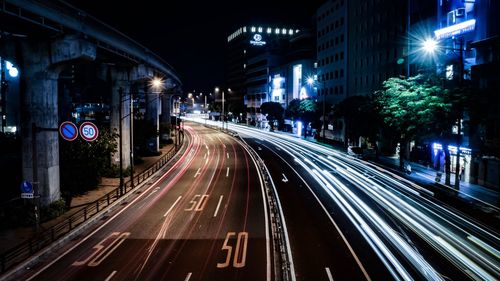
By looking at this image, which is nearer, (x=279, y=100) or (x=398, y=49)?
(x=398, y=49)

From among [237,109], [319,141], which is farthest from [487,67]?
[237,109]

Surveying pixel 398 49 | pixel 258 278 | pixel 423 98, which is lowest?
pixel 258 278

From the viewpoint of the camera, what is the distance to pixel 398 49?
62344mm

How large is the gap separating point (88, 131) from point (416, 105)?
90.5ft

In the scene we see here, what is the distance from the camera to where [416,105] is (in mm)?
37750

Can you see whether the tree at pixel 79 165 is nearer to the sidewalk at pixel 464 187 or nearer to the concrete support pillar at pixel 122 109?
the concrete support pillar at pixel 122 109

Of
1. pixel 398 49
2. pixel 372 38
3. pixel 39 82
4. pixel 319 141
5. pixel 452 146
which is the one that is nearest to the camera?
pixel 39 82

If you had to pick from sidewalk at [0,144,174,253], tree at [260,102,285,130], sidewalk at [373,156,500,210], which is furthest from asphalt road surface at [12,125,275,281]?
tree at [260,102,285,130]

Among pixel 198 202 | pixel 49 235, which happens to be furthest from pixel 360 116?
pixel 49 235

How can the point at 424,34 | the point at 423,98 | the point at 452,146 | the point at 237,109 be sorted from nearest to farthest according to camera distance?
the point at 423,98
the point at 452,146
the point at 424,34
the point at 237,109

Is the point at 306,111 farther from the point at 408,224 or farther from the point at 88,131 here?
the point at 408,224

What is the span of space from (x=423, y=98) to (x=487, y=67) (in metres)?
6.01

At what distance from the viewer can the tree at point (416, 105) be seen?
1427 inches

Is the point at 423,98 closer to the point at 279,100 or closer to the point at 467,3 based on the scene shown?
the point at 467,3
